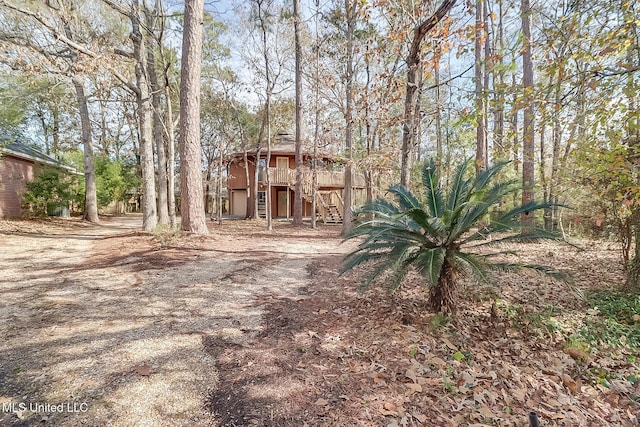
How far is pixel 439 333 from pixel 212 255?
469 cm

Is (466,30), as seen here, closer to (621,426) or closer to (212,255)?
(621,426)

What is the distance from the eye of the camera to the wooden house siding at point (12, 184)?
11.5 m

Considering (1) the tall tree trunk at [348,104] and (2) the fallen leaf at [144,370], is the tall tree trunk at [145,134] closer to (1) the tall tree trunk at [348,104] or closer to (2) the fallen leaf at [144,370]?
(1) the tall tree trunk at [348,104]

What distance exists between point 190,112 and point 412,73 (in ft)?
17.6

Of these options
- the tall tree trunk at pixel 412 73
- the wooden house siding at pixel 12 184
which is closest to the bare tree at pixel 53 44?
the wooden house siding at pixel 12 184

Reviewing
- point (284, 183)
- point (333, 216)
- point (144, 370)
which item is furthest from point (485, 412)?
point (284, 183)

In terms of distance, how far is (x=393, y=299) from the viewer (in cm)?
385

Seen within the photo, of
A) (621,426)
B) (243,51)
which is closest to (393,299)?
(621,426)

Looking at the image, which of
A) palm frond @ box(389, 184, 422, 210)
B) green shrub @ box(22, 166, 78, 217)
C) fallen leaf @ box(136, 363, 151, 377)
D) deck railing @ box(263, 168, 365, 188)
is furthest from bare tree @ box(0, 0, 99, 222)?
deck railing @ box(263, 168, 365, 188)

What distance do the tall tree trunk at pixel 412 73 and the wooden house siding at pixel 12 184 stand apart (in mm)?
15163

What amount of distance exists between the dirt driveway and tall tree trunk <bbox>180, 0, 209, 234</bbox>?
4.67 feet

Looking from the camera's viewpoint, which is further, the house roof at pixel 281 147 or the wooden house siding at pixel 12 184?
the house roof at pixel 281 147

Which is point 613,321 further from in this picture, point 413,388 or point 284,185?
point 284,185

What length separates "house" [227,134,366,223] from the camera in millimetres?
17062
